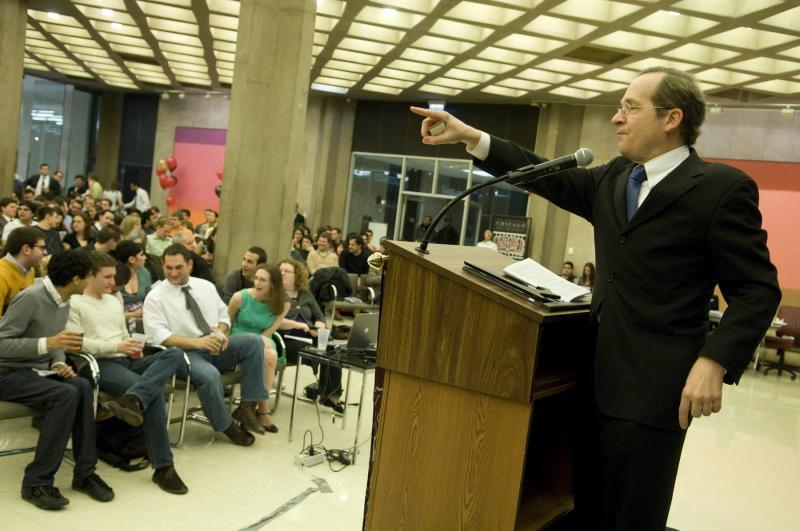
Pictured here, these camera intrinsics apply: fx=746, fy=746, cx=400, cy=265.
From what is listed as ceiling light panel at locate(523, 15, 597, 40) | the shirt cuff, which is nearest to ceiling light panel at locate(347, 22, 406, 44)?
ceiling light panel at locate(523, 15, 597, 40)

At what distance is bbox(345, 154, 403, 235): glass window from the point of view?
66.4ft

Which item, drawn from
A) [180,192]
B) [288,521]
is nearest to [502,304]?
[288,521]

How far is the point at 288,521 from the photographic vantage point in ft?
12.9

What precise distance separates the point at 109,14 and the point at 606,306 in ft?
46.8

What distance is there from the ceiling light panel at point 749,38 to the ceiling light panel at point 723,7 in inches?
37.7

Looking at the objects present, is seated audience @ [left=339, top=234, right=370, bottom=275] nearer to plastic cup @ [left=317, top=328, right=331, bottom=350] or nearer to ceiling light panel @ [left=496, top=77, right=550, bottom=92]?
ceiling light panel @ [left=496, top=77, right=550, bottom=92]

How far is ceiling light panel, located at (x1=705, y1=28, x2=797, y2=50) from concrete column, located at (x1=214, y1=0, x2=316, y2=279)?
5.74m

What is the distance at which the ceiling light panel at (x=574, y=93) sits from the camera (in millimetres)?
15609

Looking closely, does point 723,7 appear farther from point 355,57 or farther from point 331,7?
point 355,57

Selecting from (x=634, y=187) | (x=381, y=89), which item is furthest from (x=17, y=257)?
(x=381, y=89)

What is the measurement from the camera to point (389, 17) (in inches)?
461

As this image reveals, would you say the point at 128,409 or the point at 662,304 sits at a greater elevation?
the point at 662,304

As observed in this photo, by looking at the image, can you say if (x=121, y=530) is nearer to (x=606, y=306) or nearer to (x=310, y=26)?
(x=606, y=306)

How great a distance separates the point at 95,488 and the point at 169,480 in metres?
0.40
